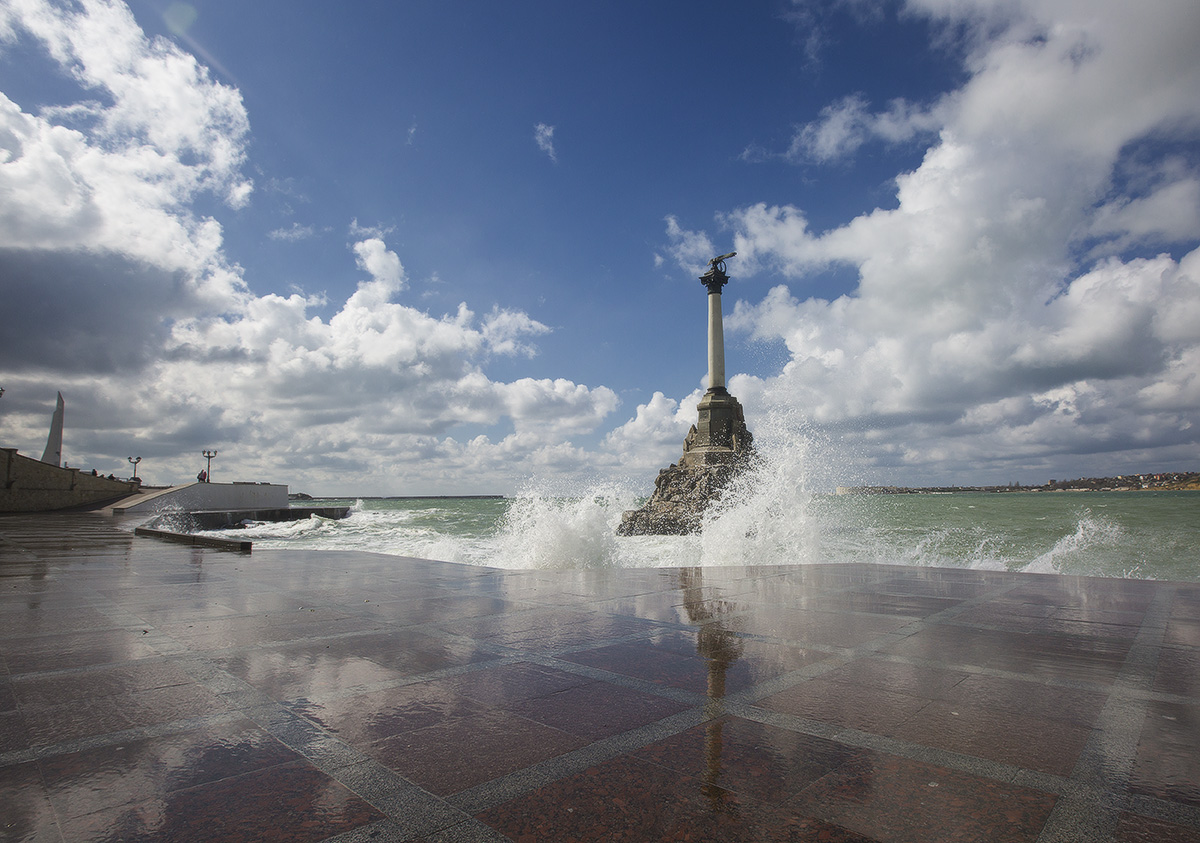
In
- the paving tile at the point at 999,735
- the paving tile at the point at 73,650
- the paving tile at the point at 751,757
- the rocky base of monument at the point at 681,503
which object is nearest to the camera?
the paving tile at the point at 751,757

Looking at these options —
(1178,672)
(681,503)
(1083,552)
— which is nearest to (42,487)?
(681,503)

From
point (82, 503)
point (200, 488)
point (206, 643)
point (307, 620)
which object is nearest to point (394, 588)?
point (307, 620)

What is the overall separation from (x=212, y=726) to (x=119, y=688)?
2.69 feet

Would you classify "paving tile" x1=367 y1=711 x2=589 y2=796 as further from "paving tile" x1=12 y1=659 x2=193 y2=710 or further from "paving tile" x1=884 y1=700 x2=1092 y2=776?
"paving tile" x1=12 y1=659 x2=193 y2=710

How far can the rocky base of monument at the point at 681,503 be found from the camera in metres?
27.4

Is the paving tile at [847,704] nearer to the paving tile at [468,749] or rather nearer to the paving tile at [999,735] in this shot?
the paving tile at [999,735]

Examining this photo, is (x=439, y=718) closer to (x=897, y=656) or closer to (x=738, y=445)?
(x=897, y=656)

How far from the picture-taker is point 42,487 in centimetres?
2484

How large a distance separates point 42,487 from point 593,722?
3251 cm

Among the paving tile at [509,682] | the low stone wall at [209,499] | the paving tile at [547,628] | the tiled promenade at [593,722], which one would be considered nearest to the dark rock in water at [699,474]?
the low stone wall at [209,499]

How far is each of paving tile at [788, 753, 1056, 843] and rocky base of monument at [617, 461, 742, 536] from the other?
24939 mm

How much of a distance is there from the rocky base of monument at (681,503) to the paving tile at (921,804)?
24939 mm

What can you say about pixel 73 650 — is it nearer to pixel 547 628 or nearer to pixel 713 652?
pixel 547 628

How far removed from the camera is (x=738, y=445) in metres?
30.5
